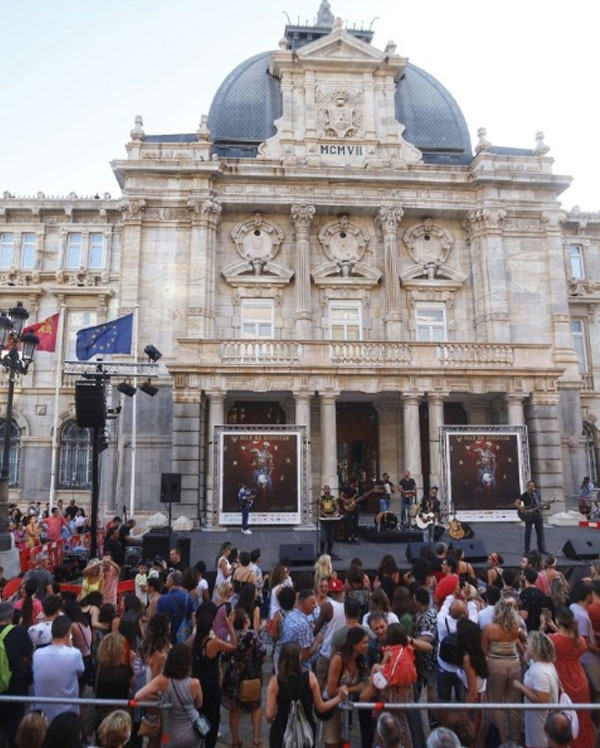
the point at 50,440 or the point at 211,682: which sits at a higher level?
the point at 50,440

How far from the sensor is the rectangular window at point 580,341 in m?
30.9

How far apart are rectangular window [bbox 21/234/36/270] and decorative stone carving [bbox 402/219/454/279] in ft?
61.6

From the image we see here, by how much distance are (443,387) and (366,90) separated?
15.8 m

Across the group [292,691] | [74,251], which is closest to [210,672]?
[292,691]

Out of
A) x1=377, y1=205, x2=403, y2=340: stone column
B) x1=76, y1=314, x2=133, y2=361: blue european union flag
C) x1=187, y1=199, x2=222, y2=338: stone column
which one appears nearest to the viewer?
x1=76, y1=314, x2=133, y2=361: blue european union flag

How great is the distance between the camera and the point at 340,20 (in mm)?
28062

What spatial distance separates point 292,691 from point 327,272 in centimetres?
2283

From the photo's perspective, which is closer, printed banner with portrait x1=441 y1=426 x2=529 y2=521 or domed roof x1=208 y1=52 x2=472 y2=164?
printed banner with portrait x1=441 y1=426 x2=529 y2=521

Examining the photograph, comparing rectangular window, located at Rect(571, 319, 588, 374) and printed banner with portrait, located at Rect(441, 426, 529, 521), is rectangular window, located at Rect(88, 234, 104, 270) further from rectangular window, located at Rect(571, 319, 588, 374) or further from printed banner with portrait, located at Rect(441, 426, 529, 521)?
rectangular window, located at Rect(571, 319, 588, 374)

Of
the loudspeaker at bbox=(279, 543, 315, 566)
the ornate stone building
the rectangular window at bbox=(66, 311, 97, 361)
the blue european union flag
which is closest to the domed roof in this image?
the ornate stone building

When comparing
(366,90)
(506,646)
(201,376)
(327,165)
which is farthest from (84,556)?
(366,90)

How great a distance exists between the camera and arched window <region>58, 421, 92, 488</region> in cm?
2789

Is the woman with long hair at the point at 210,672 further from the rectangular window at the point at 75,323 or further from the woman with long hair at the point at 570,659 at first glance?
the rectangular window at the point at 75,323

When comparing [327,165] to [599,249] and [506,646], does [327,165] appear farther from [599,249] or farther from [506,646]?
[506,646]
